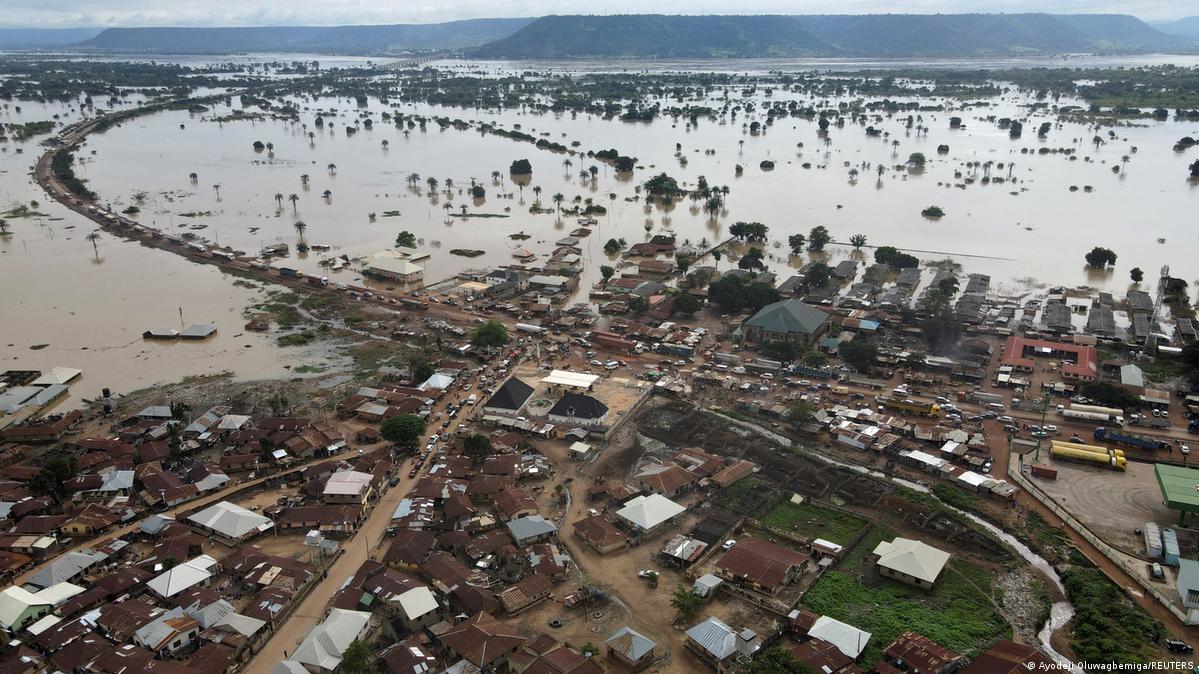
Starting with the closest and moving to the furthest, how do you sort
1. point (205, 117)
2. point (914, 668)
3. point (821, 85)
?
point (914, 668) < point (205, 117) < point (821, 85)

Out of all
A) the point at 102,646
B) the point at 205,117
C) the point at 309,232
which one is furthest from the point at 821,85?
the point at 102,646

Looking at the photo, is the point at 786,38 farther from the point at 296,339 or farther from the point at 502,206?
the point at 296,339

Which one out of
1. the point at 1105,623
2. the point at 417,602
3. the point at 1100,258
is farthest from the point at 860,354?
the point at 1100,258

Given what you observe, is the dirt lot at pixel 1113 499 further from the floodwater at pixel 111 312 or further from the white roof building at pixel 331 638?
the floodwater at pixel 111 312

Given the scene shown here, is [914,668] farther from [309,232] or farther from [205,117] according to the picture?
[205,117]

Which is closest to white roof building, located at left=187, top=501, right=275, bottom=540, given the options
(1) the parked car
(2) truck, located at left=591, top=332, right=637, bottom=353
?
(2) truck, located at left=591, top=332, right=637, bottom=353

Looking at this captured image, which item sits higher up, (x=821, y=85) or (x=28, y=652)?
(x=821, y=85)
